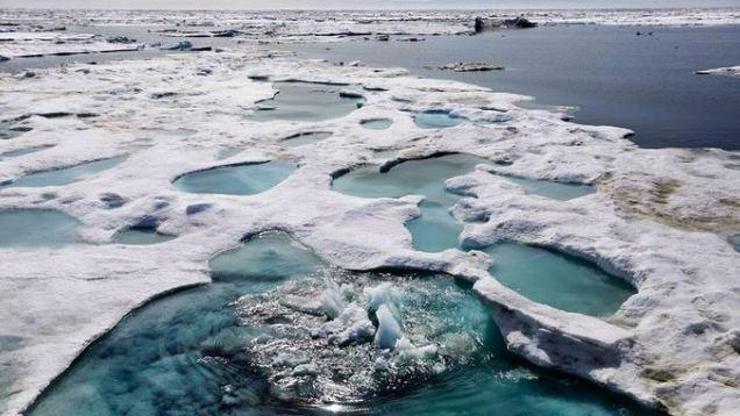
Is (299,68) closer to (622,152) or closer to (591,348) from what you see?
(622,152)

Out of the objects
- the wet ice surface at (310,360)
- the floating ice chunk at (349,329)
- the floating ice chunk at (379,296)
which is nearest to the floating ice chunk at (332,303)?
the wet ice surface at (310,360)

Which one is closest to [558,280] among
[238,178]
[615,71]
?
[238,178]

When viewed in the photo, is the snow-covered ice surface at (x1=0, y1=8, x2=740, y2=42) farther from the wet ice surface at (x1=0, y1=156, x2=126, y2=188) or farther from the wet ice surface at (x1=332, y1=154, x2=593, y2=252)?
the wet ice surface at (x1=332, y1=154, x2=593, y2=252)

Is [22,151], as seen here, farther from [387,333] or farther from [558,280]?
[558,280]

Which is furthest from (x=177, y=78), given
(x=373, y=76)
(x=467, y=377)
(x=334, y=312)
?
(x=467, y=377)

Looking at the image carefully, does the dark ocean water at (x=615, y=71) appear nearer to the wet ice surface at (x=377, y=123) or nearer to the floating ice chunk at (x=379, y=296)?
the wet ice surface at (x=377, y=123)
